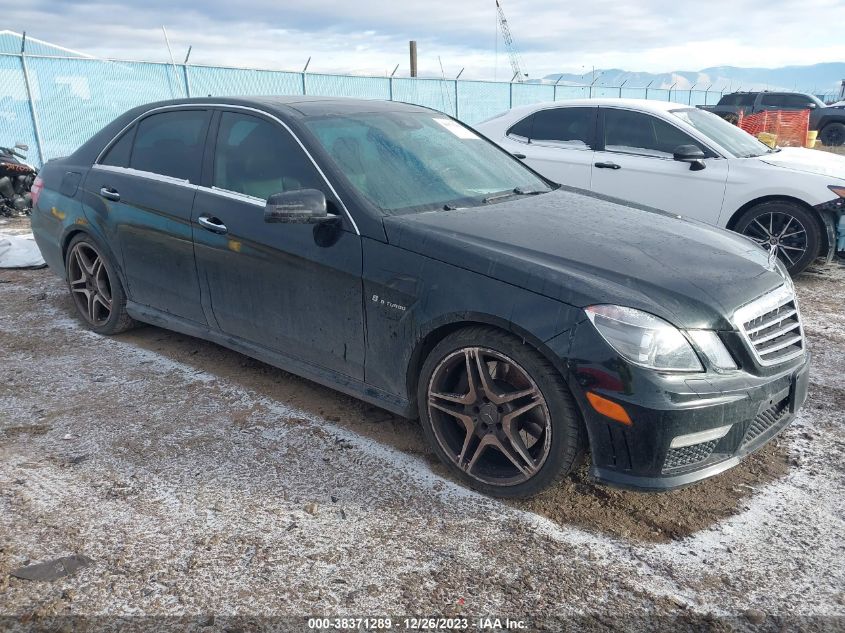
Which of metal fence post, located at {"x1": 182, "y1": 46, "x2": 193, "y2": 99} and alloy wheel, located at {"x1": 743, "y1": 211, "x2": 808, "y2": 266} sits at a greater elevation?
metal fence post, located at {"x1": 182, "y1": 46, "x2": 193, "y2": 99}

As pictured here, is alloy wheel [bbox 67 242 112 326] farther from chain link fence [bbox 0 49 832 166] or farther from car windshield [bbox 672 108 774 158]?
chain link fence [bbox 0 49 832 166]

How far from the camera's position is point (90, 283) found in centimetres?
480

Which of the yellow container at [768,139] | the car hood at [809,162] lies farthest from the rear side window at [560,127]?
the yellow container at [768,139]

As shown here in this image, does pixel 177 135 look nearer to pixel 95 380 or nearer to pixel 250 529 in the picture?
pixel 95 380

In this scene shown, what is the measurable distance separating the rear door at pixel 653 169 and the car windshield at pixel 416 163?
10.0 ft

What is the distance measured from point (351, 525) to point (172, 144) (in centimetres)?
271

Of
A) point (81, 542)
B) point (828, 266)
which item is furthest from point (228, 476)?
point (828, 266)

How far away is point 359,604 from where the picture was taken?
2.31 metres

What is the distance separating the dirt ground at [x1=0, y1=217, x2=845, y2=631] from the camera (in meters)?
2.32

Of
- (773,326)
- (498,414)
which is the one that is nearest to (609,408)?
(498,414)

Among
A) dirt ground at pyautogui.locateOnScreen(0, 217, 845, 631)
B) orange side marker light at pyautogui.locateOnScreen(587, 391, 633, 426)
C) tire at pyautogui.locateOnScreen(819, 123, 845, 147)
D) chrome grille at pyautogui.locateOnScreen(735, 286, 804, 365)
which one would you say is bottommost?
dirt ground at pyautogui.locateOnScreen(0, 217, 845, 631)

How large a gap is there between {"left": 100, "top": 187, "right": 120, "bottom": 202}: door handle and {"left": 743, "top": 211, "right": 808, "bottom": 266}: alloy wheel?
18.1 feet

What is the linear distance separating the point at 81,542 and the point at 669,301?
2.47 meters

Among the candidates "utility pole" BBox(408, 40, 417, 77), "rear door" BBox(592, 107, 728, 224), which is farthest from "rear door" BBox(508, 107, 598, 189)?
"utility pole" BBox(408, 40, 417, 77)
